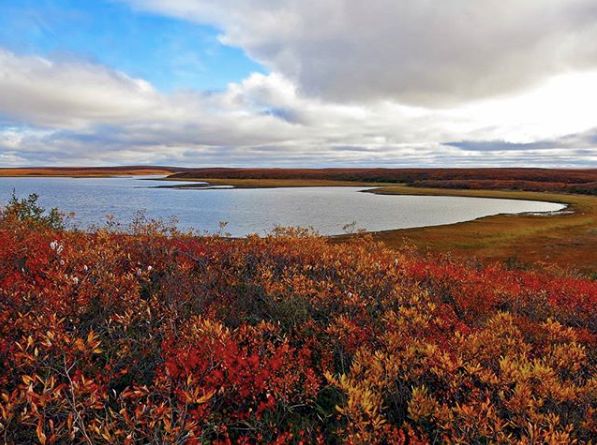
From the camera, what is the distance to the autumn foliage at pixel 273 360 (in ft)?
12.8

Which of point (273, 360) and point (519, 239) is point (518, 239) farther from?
point (273, 360)

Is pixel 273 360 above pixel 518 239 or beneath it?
above

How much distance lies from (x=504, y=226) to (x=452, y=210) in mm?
22827

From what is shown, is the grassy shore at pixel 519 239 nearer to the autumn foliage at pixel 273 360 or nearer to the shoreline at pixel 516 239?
the shoreline at pixel 516 239

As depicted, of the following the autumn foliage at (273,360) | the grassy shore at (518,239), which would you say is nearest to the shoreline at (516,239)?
the grassy shore at (518,239)

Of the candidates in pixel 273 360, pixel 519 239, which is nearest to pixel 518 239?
pixel 519 239

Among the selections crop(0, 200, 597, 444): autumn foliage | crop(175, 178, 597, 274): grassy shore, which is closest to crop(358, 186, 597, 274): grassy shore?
crop(175, 178, 597, 274): grassy shore

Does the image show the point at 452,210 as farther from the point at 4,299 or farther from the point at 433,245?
the point at 4,299

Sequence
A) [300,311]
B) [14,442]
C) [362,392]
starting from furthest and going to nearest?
[300,311]
[362,392]
[14,442]

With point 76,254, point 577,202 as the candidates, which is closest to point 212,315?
point 76,254

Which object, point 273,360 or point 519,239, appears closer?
point 273,360

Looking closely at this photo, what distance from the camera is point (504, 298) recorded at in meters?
9.27

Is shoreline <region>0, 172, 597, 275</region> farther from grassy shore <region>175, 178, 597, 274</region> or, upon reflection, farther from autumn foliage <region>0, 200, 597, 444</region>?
autumn foliage <region>0, 200, 597, 444</region>

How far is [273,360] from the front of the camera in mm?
4922
